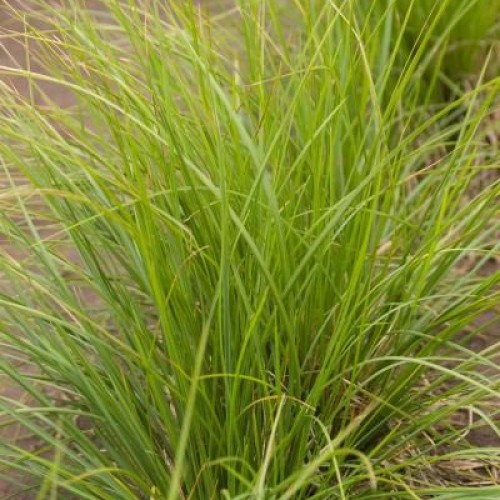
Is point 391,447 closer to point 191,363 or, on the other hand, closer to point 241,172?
point 191,363

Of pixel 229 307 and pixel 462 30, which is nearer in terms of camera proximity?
pixel 229 307

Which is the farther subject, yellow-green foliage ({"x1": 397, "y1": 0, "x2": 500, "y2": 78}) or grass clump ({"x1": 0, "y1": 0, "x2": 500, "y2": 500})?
yellow-green foliage ({"x1": 397, "y1": 0, "x2": 500, "y2": 78})

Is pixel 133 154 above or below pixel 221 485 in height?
above

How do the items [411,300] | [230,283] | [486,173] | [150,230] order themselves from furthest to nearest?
1. [486,173]
2. [411,300]
3. [230,283]
4. [150,230]

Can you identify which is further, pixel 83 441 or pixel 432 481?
pixel 432 481

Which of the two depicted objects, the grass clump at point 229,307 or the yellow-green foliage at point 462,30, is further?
the yellow-green foliage at point 462,30

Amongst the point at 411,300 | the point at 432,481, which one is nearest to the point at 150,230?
the point at 411,300

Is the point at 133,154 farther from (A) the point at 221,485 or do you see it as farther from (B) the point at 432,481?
(B) the point at 432,481

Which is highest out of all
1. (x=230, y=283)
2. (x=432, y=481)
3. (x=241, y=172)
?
(x=241, y=172)

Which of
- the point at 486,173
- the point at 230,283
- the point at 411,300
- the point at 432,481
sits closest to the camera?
the point at 230,283

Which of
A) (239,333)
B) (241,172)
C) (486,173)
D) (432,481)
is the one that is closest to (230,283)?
(239,333)
